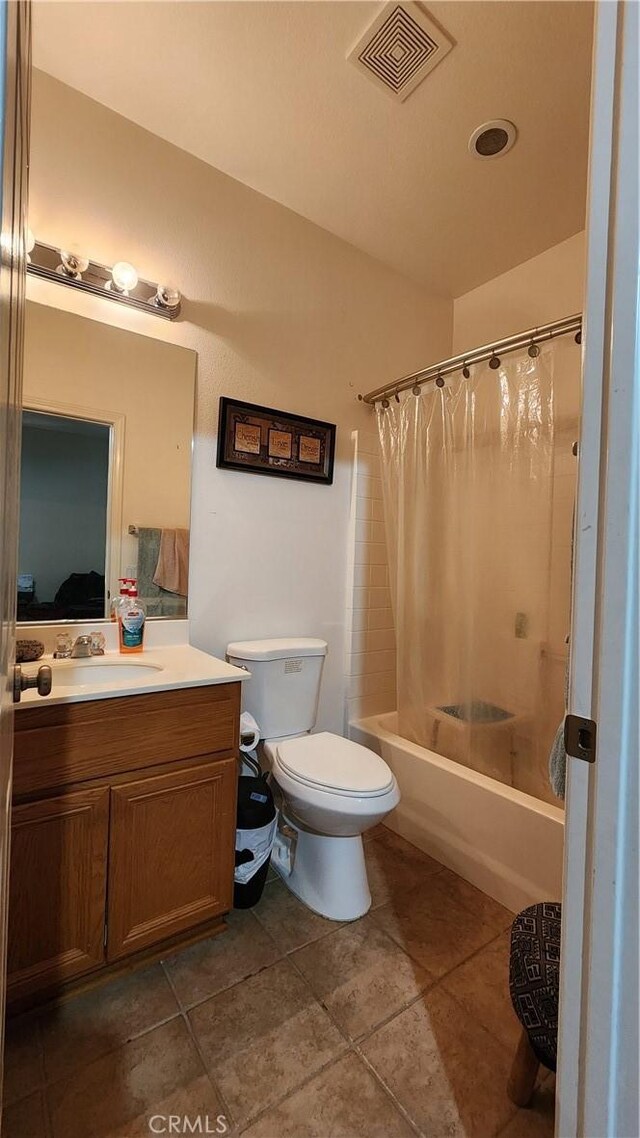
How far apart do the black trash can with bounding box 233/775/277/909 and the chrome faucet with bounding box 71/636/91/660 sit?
68 cm

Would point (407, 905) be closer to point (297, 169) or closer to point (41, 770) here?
point (41, 770)

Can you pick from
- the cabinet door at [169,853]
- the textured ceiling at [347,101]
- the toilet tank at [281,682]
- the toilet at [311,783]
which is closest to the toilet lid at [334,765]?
the toilet at [311,783]

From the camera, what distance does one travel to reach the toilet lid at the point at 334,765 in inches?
55.0

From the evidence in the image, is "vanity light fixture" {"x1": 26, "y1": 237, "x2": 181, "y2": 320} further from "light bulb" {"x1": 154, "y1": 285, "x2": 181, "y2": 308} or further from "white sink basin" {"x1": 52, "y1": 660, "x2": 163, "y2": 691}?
"white sink basin" {"x1": 52, "y1": 660, "x2": 163, "y2": 691}

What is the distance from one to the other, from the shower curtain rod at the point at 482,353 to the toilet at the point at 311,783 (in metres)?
1.18

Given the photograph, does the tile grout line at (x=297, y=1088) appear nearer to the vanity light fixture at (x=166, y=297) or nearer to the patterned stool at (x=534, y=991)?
the patterned stool at (x=534, y=991)

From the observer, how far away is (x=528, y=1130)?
0.95 meters

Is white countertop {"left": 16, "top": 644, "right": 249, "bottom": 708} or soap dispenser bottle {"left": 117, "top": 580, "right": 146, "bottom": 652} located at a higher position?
soap dispenser bottle {"left": 117, "top": 580, "right": 146, "bottom": 652}

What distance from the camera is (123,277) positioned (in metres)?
1.50

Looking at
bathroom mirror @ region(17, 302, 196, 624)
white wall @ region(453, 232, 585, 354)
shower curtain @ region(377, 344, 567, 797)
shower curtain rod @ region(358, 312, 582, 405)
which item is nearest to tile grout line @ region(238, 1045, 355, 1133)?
shower curtain @ region(377, 344, 567, 797)

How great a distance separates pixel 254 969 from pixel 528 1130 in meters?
0.70

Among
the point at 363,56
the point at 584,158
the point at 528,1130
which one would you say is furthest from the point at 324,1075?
the point at 584,158

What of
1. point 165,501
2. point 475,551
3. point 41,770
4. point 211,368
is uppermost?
point 211,368

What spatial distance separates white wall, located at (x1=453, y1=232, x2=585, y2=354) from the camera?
2.00 m
